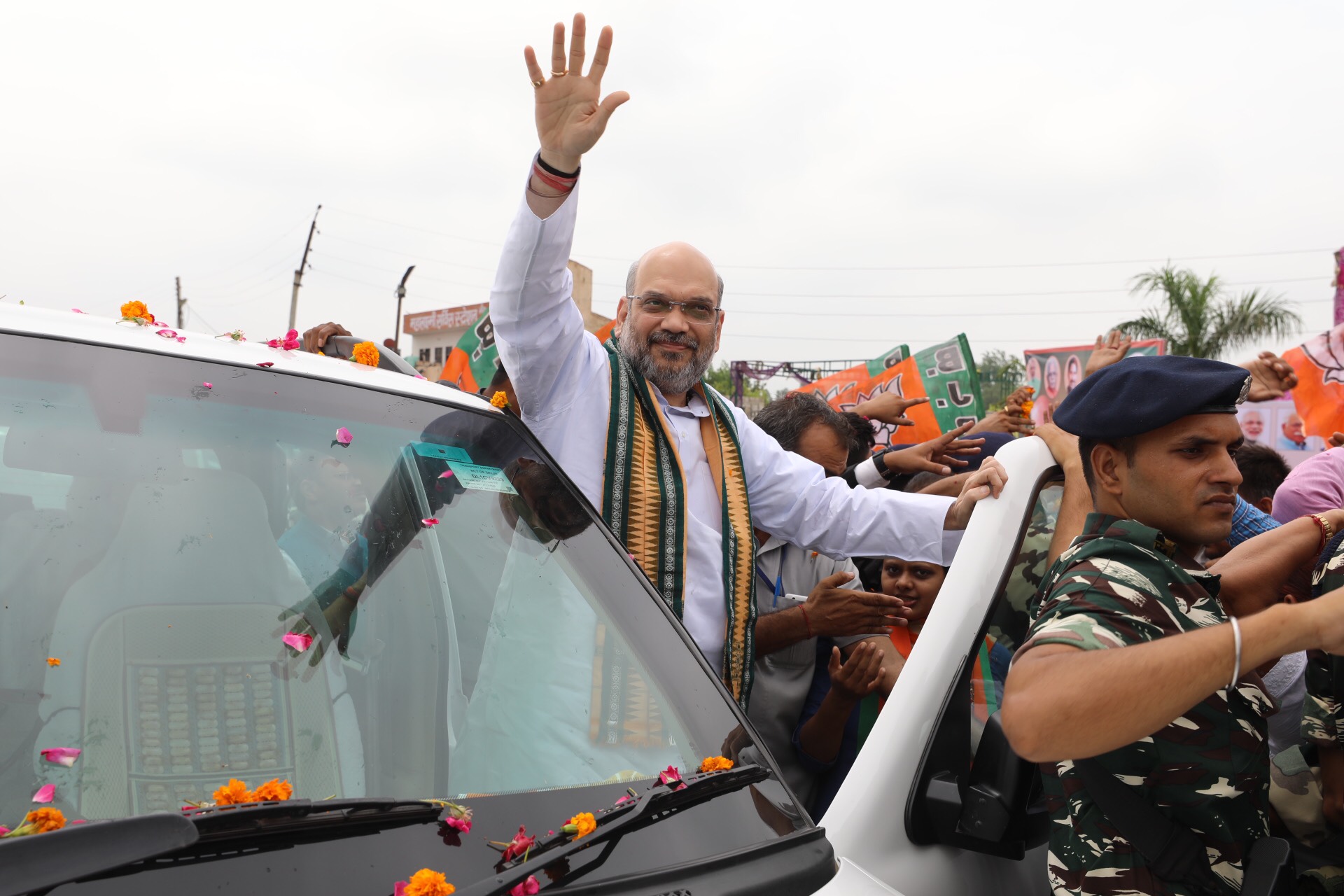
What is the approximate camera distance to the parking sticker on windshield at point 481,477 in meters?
1.71

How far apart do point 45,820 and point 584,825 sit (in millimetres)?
583

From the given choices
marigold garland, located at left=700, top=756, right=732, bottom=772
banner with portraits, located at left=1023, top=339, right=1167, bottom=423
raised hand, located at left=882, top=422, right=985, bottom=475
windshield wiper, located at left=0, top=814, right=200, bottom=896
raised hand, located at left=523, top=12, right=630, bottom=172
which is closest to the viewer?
windshield wiper, located at left=0, top=814, right=200, bottom=896

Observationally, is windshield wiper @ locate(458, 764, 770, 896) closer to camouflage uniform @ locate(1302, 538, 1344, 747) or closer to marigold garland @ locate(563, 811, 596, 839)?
marigold garland @ locate(563, 811, 596, 839)

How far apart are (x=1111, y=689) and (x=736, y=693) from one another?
4.23ft

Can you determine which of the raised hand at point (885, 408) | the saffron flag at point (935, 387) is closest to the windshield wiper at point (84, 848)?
the raised hand at point (885, 408)

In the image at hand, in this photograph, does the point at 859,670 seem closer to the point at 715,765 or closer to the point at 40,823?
the point at 715,765

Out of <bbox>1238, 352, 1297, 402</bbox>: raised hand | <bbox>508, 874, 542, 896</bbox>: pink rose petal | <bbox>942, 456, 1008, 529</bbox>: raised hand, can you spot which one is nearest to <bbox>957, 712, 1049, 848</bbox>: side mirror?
<bbox>942, 456, 1008, 529</bbox>: raised hand

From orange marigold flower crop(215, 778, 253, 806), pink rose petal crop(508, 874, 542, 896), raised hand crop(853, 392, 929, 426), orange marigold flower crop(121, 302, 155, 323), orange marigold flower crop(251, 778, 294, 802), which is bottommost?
pink rose petal crop(508, 874, 542, 896)

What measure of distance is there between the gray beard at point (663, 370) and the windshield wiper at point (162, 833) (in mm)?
1634

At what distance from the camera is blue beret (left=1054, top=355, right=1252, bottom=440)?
60.2 inches

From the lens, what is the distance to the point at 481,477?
5.65 ft

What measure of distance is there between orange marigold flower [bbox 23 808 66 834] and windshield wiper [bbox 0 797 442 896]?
47 millimetres

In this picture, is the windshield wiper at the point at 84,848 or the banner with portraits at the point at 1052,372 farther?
the banner with portraits at the point at 1052,372

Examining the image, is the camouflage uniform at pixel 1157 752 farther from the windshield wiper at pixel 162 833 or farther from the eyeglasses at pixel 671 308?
the eyeglasses at pixel 671 308
